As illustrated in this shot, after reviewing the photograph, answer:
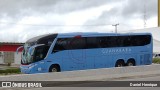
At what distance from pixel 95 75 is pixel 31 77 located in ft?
13.9

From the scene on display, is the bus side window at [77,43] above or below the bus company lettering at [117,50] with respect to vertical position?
above

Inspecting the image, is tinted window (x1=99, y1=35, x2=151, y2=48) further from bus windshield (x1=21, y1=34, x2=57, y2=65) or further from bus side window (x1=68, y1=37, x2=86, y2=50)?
bus windshield (x1=21, y1=34, x2=57, y2=65)

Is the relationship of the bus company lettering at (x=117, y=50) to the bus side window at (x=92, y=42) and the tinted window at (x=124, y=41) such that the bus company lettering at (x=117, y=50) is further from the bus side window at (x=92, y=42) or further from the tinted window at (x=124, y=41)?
the bus side window at (x=92, y=42)

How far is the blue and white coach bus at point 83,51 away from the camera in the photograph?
2755 centimetres

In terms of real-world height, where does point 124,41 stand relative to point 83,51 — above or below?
above

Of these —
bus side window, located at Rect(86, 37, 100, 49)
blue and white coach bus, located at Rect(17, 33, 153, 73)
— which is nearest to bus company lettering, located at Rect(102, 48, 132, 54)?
blue and white coach bus, located at Rect(17, 33, 153, 73)

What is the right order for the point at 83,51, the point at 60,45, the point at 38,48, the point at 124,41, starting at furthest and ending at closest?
the point at 124,41
the point at 83,51
the point at 60,45
the point at 38,48

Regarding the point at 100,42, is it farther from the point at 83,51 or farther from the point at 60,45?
the point at 60,45

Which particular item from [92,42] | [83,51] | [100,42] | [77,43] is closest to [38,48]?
[77,43]

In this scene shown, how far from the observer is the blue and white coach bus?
27547mm

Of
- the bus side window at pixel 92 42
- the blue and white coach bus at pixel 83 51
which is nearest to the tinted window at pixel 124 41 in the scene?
the blue and white coach bus at pixel 83 51

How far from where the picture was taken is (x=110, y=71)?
819 inches

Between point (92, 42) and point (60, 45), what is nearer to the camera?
point (60, 45)

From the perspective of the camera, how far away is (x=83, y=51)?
29.2 m
